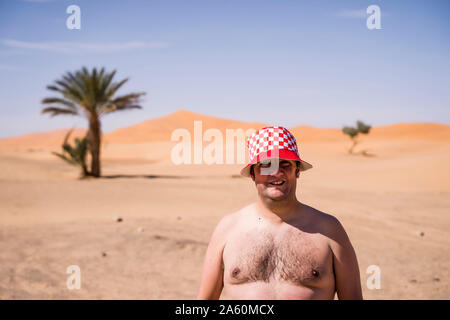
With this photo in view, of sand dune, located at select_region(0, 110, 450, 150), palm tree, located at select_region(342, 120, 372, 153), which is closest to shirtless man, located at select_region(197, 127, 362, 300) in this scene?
palm tree, located at select_region(342, 120, 372, 153)

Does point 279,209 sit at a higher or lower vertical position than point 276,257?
higher

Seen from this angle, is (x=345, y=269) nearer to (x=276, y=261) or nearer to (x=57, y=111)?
(x=276, y=261)

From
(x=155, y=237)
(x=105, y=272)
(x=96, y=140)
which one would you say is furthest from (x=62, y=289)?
(x=96, y=140)

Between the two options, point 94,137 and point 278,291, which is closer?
point 278,291

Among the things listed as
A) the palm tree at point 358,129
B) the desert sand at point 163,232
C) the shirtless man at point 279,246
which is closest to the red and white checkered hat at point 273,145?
the shirtless man at point 279,246

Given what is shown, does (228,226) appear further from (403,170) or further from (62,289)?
(403,170)

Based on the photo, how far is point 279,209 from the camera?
2371mm

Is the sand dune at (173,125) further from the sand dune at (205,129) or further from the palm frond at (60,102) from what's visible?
the palm frond at (60,102)

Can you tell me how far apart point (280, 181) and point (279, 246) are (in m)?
0.43

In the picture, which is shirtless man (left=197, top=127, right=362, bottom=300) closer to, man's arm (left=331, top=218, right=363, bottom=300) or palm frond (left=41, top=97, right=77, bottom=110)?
man's arm (left=331, top=218, right=363, bottom=300)

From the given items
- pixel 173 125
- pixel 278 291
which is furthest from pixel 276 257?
pixel 173 125

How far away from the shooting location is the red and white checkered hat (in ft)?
7.36
